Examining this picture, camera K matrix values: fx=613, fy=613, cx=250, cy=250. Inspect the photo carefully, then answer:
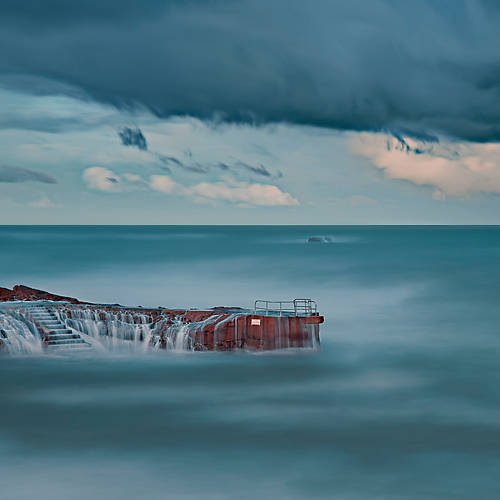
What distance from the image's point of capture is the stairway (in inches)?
986

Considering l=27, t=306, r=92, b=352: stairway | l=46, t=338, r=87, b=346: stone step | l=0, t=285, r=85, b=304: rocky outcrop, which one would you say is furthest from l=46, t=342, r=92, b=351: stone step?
l=0, t=285, r=85, b=304: rocky outcrop

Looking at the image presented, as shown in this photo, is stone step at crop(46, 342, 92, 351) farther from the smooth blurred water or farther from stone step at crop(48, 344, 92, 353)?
the smooth blurred water

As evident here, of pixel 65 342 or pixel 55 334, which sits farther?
pixel 55 334

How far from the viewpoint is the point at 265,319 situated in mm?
25000

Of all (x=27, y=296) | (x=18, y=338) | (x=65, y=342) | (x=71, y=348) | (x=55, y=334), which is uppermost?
(x=27, y=296)

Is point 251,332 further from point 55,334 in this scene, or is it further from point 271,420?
point 55,334

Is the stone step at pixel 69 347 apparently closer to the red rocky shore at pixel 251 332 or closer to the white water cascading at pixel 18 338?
the white water cascading at pixel 18 338

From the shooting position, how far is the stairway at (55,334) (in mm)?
25047

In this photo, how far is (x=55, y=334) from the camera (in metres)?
25.8

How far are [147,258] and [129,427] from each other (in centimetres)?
6838

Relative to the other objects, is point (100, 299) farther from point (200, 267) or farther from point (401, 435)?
point (401, 435)

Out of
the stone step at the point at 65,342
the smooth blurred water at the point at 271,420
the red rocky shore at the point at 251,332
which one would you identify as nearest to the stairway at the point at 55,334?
the stone step at the point at 65,342

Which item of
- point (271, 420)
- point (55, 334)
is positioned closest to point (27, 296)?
point (55, 334)

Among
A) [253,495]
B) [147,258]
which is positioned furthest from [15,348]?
[147,258]
